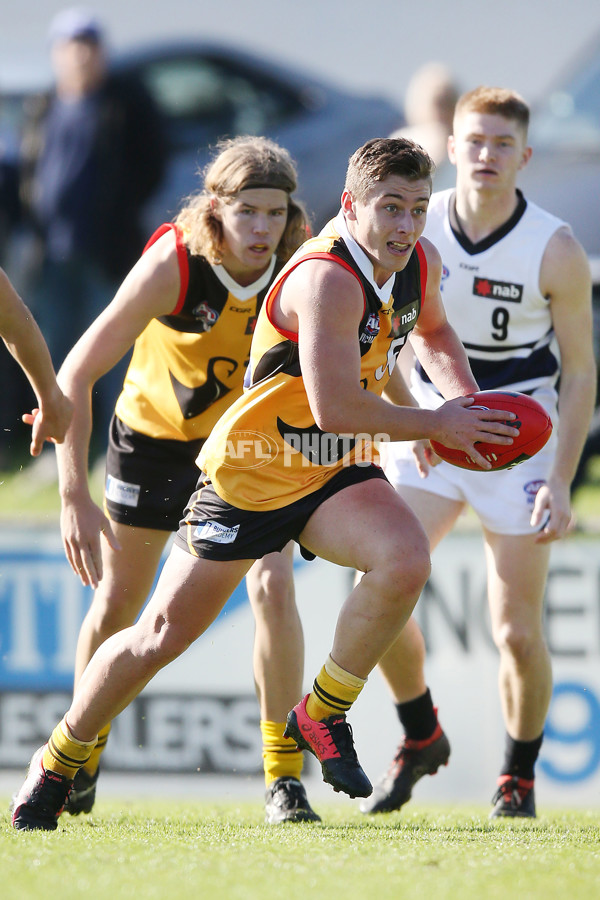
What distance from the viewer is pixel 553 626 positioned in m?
5.55

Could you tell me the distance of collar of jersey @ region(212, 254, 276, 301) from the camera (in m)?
3.84

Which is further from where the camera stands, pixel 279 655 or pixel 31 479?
pixel 31 479

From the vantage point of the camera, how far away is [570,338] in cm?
419

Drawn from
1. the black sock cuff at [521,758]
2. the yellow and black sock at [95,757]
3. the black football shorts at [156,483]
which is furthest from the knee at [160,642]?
the black sock cuff at [521,758]

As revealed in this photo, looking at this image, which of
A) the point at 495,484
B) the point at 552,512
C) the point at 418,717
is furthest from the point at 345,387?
the point at 418,717

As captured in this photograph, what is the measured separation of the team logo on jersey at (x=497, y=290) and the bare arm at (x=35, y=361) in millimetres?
1550

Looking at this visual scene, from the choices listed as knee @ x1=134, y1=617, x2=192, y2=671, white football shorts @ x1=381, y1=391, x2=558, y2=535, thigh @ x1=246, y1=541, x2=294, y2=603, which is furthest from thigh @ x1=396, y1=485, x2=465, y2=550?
knee @ x1=134, y1=617, x2=192, y2=671

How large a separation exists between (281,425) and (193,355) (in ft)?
2.41

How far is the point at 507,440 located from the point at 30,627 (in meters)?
3.27

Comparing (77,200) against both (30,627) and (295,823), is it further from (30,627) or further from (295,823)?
(295,823)

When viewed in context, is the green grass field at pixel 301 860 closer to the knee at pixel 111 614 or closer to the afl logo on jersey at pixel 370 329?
the knee at pixel 111 614

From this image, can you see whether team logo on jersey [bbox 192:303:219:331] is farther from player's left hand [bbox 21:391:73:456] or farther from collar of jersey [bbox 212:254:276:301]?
player's left hand [bbox 21:391:73:456]

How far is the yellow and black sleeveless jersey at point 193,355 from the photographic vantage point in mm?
3852

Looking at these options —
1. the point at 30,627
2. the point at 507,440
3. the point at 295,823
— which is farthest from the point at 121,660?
the point at 30,627
